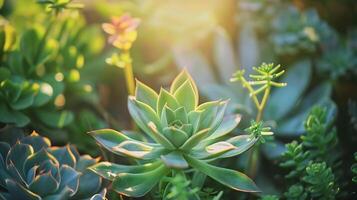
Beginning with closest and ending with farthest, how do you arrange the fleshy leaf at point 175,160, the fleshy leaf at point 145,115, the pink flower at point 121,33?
the fleshy leaf at point 175,160 < the fleshy leaf at point 145,115 < the pink flower at point 121,33

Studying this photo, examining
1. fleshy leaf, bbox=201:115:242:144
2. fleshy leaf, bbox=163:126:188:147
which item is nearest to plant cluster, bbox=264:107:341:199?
fleshy leaf, bbox=201:115:242:144

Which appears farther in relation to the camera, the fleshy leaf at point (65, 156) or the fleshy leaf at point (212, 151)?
the fleshy leaf at point (65, 156)

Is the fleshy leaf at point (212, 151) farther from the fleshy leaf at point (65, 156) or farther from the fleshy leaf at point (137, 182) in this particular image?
the fleshy leaf at point (65, 156)

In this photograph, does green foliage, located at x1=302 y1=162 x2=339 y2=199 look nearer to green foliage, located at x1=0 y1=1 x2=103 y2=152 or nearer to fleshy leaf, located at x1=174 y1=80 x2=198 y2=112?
fleshy leaf, located at x1=174 y1=80 x2=198 y2=112

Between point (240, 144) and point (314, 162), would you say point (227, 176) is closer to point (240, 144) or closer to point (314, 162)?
point (240, 144)

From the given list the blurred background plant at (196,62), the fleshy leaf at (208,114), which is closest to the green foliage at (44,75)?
the blurred background plant at (196,62)

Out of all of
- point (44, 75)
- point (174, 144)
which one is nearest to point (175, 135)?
point (174, 144)

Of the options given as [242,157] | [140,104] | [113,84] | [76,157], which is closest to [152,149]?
[140,104]
